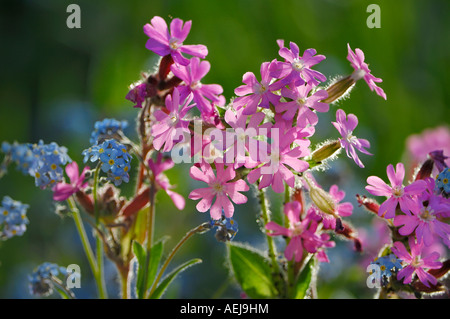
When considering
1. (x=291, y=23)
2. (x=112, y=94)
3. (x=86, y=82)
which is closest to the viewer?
(x=112, y=94)

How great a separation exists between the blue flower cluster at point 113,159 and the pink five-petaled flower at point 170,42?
0.11 meters

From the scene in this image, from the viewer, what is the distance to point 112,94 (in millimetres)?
1606

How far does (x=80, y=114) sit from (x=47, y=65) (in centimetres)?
46

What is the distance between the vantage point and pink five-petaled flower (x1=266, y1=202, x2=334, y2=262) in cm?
64

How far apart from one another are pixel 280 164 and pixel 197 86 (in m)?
0.13

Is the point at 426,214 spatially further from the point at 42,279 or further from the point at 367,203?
the point at 42,279

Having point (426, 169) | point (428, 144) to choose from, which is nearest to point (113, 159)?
point (426, 169)

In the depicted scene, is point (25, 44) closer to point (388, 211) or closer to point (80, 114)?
point (80, 114)

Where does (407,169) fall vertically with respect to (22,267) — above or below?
above

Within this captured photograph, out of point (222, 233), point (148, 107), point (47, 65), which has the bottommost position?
point (222, 233)

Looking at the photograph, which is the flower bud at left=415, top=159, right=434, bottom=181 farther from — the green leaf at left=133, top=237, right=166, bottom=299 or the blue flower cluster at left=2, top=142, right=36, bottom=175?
the blue flower cluster at left=2, top=142, right=36, bottom=175

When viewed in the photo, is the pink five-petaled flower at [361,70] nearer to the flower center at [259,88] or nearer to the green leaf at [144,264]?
the flower center at [259,88]

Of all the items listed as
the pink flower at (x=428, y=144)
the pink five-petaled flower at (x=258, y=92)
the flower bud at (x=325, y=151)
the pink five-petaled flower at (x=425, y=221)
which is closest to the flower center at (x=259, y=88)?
the pink five-petaled flower at (x=258, y=92)
